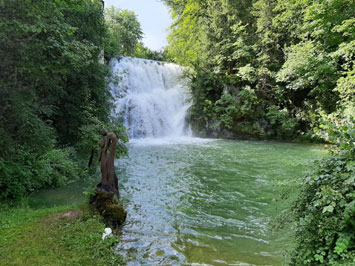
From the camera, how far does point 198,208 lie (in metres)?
6.07

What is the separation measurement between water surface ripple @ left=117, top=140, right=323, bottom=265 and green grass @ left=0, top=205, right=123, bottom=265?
44 centimetres

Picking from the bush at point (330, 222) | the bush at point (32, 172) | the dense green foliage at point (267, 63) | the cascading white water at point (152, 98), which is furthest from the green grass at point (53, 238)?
the cascading white water at point (152, 98)

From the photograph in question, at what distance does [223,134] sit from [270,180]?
12358 mm

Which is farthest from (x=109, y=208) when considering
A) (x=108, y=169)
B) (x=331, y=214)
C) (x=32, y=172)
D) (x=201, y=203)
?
(x=331, y=214)

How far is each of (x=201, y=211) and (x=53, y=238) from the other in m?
3.22

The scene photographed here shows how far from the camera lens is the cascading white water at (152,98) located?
1944 centimetres

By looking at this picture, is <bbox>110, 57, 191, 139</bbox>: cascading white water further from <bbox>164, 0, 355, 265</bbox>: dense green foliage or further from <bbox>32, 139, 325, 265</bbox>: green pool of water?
<bbox>32, 139, 325, 265</bbox>: green pool of water

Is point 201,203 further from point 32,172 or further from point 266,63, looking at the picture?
point 266,63

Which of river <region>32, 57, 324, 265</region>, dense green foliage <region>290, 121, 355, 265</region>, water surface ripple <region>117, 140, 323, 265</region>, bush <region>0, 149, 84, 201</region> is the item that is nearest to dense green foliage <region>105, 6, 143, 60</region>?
river <region>32, 57, 324, 265</region>

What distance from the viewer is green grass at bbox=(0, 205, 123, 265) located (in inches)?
134

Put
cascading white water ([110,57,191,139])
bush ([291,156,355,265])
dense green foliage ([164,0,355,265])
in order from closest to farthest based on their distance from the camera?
1. bush ([291,156,355,265])
2. dense green foliage ([164,0,355,265])
3. cascading white water ([110,57,191,139])

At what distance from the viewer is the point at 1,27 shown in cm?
438

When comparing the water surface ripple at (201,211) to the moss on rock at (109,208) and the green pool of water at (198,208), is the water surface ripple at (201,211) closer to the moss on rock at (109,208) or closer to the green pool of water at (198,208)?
the green pool of water at (198,208)

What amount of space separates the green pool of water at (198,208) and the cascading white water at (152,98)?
8658 millimetres
